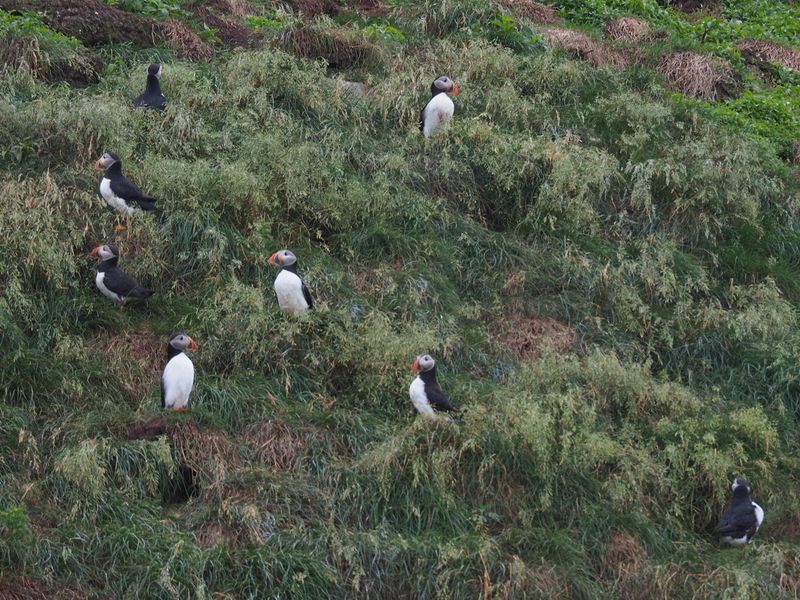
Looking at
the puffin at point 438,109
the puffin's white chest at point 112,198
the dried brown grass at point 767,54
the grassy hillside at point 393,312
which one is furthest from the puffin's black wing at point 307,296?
the dried brown grass at point 767,54

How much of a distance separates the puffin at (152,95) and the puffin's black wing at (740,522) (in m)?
5.67

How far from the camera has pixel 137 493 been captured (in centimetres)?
758

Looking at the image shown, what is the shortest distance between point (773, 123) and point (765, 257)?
257 cm

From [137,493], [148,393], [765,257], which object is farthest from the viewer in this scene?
[765,257]

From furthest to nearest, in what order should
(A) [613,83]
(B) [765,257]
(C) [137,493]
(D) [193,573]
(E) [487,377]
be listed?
1. (A) [613,83]
2. (B) [765,257]
3. (E) [487,377]
4. (C) [137,493]
5. (D) [193,573]

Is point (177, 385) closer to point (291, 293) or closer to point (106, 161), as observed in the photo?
point (291, 293)

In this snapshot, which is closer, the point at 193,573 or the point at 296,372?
the point at 193,573

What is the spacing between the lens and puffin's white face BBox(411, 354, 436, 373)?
8445 mm

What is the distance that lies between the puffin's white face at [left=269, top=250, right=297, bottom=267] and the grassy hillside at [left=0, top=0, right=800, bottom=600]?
0.85 feet

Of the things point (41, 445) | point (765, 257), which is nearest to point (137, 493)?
point (41, 445)

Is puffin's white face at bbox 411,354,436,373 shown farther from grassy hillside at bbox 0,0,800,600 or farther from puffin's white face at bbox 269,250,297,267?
puffin's white face at bbox 269,250,297,267

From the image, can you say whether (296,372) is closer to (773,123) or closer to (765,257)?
(765,257)

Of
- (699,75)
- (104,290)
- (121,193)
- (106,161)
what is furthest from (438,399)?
(699,75)

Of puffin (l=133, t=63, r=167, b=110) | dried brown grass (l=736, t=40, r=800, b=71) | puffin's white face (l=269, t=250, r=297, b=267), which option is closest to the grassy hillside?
puffin (l=133, t=63, r=167, b=110)
